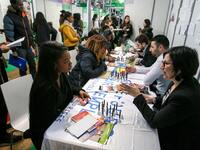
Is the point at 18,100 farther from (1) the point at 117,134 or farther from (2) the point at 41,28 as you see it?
(2) the point at 41,28

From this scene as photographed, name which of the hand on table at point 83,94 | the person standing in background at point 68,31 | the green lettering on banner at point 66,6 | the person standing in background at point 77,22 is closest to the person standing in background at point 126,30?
the person standing in background at point 77,22

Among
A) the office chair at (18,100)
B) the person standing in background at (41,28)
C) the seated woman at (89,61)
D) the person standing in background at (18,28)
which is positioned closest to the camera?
the office chair at (18,100)

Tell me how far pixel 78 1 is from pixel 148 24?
2.82 m

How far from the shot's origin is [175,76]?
113cm

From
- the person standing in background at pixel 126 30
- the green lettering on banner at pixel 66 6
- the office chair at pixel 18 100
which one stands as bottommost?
the office chair at pixel 18 100

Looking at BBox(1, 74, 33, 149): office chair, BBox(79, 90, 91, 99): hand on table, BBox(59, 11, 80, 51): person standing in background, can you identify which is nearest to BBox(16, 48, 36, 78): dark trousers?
BBox(59, 11, 80, 51): person standing in background

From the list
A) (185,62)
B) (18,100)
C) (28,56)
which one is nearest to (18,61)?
(28,56)

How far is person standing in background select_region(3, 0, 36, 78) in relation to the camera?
2475 millimetres

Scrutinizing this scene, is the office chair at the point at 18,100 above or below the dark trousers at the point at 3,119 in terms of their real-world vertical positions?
above

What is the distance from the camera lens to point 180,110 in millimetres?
984

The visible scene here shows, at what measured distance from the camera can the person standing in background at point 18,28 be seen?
8.12 ft

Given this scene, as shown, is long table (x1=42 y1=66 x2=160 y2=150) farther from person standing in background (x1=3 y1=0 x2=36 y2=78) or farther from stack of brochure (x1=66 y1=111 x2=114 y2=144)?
person standing in background (x1=3 y1=0 x2=36 y2=78)

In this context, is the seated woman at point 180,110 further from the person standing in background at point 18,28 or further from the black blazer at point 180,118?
the person standing in background at point 18,28

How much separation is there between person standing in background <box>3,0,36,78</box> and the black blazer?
75.6 inches
